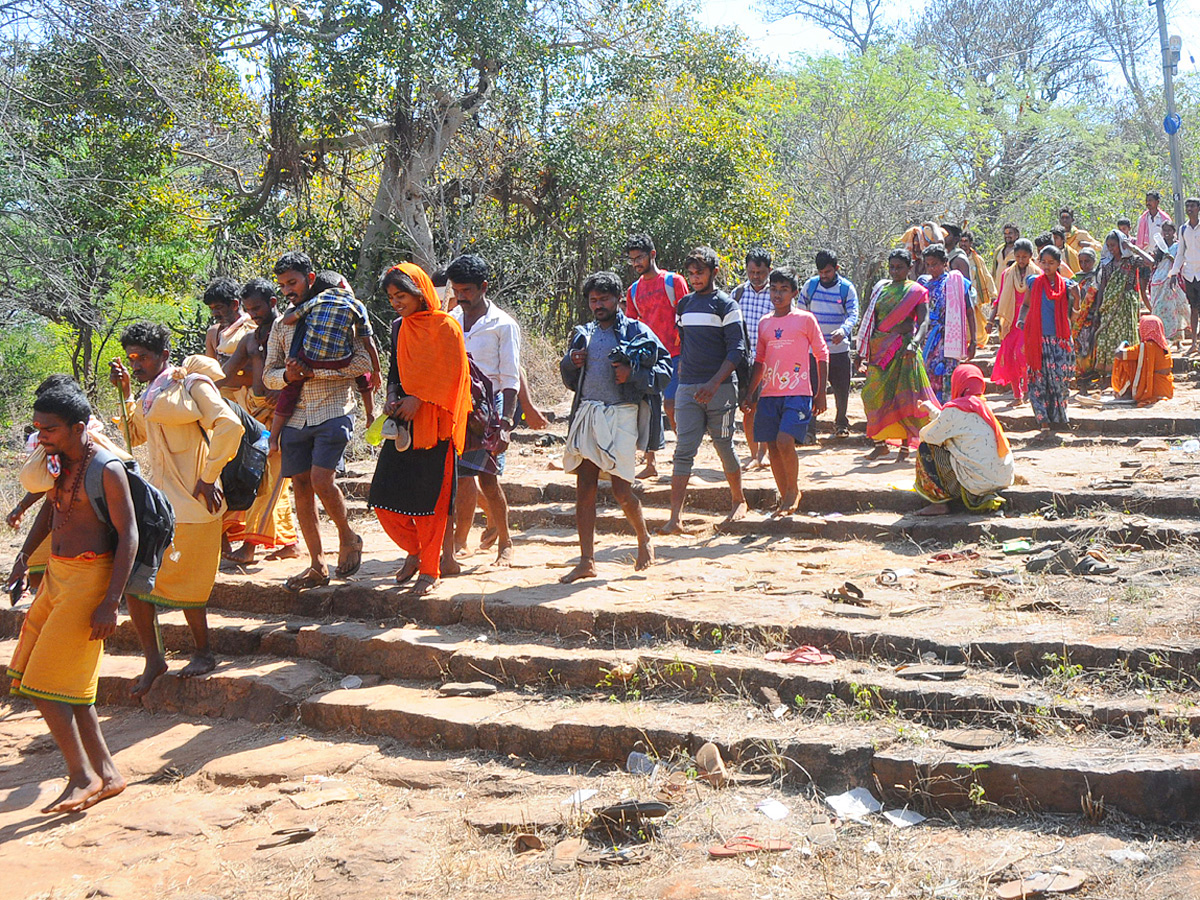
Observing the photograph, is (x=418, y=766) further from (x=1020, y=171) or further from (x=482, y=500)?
(x=1020, y=171)

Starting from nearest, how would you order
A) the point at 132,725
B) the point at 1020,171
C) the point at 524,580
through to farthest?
1. the point at 132,725
2. the point at 524,580
3. the point at 1020,171

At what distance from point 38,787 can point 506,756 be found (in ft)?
7.16

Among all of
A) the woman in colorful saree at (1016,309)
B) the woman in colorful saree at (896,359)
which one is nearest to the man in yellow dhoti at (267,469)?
the woman in colorful saree at (896,359)

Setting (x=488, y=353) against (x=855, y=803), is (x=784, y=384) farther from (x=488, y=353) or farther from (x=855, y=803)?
(x=855, y=803)

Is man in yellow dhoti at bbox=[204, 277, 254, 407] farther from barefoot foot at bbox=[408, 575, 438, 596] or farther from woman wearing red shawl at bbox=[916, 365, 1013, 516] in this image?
woman wearing red shawl at bbox=[916, 365, 1013, 516]

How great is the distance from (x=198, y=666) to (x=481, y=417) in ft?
6.62

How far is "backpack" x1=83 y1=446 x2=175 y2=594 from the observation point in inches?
178

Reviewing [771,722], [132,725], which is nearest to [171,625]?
[132,725]

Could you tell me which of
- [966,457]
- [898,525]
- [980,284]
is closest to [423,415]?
[898,525]

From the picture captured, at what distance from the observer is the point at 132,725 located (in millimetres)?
5453

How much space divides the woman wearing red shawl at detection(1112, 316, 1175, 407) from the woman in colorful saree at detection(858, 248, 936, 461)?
2.87 m

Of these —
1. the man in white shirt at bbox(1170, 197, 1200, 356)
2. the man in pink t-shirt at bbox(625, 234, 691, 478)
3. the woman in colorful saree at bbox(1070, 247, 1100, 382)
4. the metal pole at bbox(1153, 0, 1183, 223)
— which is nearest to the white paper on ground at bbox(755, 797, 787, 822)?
the man in pink t-shirt at bbox(625, 234, 691, 478)

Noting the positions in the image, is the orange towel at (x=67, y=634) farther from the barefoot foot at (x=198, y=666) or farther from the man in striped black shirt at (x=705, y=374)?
the man in striped black shirt at (x=705, y=374)

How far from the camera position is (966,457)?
22.2 feet
